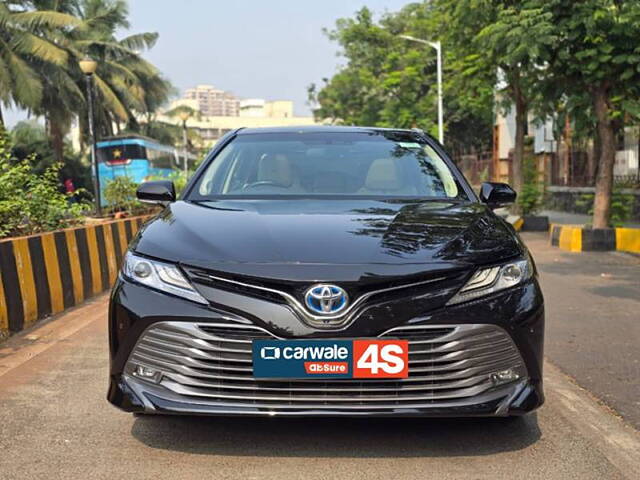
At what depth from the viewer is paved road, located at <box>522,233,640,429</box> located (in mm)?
4664

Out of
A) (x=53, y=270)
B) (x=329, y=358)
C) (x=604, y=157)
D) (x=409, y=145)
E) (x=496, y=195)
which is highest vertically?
(x=409, y=145)

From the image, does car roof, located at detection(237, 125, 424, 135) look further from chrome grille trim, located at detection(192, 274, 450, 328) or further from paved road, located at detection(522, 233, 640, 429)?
chrome grille trim, located at detection(192, 274, 450, 328)

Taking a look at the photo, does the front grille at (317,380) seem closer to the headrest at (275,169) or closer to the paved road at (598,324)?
the paved road at (598,324)

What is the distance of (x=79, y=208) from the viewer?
9492 millimetres

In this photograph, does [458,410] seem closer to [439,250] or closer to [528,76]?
[439,250]

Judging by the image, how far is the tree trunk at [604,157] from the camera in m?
12.6

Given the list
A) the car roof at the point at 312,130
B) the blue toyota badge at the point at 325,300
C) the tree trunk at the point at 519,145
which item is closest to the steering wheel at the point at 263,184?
A: the car roof at the point at 312,130

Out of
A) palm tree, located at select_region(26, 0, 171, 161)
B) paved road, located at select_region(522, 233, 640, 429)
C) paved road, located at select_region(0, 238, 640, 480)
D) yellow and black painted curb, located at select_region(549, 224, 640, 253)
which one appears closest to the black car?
paved road, located at select_region(0, 238, 640, 480)

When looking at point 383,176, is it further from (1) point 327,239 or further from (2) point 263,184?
(1) point 327,239

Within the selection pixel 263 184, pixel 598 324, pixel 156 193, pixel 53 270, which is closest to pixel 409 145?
pixel 263 184

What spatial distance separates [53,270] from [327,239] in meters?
4.53

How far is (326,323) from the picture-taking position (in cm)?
309

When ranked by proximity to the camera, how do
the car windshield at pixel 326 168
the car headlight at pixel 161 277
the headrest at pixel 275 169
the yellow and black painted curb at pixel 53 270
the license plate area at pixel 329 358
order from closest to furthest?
the license plate area at pixel 329 358 < the car headlight at pixel 161 277 < the car windshield at pixel 326 168 < the headrest at pixel 275 169 < the yellow and black painted curb at pixel 53 270

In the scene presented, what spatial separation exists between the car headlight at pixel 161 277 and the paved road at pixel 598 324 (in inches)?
90.4
